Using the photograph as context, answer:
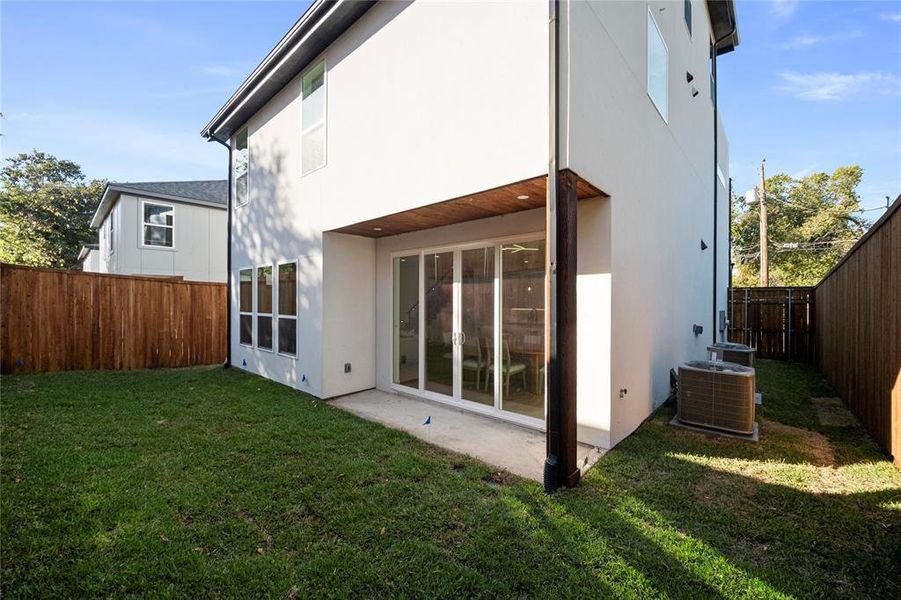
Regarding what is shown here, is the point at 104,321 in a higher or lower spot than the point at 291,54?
lower

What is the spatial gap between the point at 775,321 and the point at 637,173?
10.00m

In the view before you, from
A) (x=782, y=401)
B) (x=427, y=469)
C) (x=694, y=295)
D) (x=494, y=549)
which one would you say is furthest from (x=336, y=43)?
(x=782, y=401)

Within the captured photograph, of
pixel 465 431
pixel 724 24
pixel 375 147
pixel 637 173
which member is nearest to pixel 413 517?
pixel 465 431

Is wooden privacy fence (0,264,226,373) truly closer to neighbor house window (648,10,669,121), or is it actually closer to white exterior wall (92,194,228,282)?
white exterior wall (92,194,228,282)

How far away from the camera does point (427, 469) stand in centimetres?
371

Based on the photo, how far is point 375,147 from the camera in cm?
538

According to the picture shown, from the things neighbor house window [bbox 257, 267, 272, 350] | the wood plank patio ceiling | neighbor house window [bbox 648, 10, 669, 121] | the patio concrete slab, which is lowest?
the patio concrete slab

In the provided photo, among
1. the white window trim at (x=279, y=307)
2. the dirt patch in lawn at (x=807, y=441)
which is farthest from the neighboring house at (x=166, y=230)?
the dirt patch in lawn at (x=807, y=441)

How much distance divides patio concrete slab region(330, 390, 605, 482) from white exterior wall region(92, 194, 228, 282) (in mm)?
11758

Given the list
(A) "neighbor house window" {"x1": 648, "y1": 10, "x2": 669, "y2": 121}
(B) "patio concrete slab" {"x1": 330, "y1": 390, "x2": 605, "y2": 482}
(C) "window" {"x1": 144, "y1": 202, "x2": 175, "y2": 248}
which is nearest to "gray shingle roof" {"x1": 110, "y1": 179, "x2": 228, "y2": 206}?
(C) "window" {"x1": 144, "y1": 202, "x2": 175, "y2": 248}

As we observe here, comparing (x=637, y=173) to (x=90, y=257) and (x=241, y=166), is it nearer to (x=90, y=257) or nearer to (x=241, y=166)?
(x=241, y=166)

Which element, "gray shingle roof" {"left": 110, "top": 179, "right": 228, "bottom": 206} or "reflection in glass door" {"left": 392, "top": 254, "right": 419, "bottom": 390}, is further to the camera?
"gray shingle roof" {"left": 110, "top": 179, "right": 228, "bottom": 206}

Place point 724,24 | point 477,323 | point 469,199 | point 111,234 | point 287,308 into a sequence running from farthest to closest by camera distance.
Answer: point 111,234 < point 724,24 < point 287,308 < point 477,323 < point 469,199

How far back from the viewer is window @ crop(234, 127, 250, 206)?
28.5 ft
